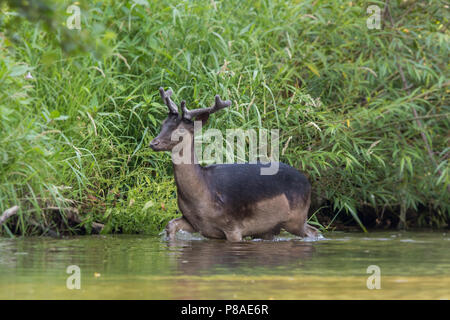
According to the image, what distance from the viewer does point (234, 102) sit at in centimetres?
965

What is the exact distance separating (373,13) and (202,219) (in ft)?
14.0

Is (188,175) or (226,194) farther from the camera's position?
(226,194)

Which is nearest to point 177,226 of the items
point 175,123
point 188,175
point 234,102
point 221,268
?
point 188,175

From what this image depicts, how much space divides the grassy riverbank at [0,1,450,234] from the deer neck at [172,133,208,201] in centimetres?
69

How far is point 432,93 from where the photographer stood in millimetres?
11164

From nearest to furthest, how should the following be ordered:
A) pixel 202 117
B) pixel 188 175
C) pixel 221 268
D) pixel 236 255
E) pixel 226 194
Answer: pixel 221 268
pixel 236 255
pixel 188 175
pixel 226 194
pixel 202 117

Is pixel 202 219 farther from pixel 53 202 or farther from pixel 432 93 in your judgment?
pixel 432 93

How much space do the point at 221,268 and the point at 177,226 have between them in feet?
7.30

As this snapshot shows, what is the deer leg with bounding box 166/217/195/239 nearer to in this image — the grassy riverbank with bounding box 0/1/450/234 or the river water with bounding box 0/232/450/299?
the river water with bounding box 0/232/450/299

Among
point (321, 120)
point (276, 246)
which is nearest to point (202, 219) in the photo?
point (276, 246)

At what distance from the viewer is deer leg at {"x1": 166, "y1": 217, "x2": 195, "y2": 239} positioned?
8391 mm

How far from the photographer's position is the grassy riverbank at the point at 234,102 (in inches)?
342

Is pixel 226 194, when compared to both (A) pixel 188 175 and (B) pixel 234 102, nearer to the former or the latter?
(A) pixel 188 175
